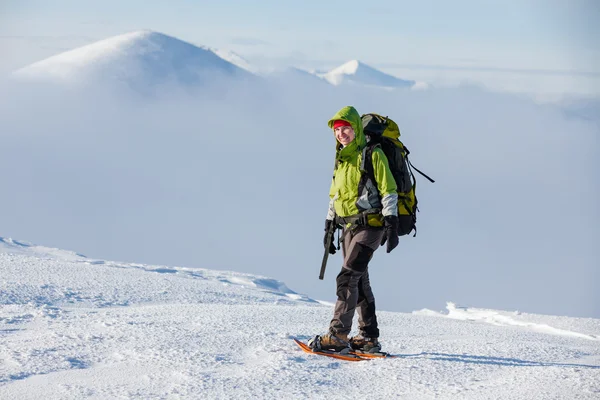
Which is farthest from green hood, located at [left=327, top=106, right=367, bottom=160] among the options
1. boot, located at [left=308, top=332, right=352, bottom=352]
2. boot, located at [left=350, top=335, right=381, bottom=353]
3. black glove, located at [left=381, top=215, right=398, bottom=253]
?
boot, located at [left=350, top=335, right=381, bottom=353]

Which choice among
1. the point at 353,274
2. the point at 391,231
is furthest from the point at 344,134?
the point at 353,274

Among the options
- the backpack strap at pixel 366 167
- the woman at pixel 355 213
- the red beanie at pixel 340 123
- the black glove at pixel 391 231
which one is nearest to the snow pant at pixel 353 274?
the woman at pixel 355 213

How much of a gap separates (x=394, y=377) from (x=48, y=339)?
3.06 meters

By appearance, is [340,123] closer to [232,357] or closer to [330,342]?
[330,342]

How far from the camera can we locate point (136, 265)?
44.5ft

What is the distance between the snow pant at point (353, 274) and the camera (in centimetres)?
568

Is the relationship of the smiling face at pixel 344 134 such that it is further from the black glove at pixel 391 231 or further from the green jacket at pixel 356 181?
the black glove at pixel 391 231

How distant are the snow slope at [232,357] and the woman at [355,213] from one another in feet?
1.61

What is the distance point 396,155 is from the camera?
562 centimetres

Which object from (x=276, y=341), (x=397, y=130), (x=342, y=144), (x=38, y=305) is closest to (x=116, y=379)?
(x=276, y=341)

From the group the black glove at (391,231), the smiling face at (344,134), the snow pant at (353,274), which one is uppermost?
the smiling face at (344,134)

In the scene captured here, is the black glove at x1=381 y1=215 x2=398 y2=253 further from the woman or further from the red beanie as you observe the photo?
the red beanie

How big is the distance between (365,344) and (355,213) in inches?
50.4

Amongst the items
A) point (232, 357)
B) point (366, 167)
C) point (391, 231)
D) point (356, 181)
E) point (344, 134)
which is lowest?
point (232, 357)
